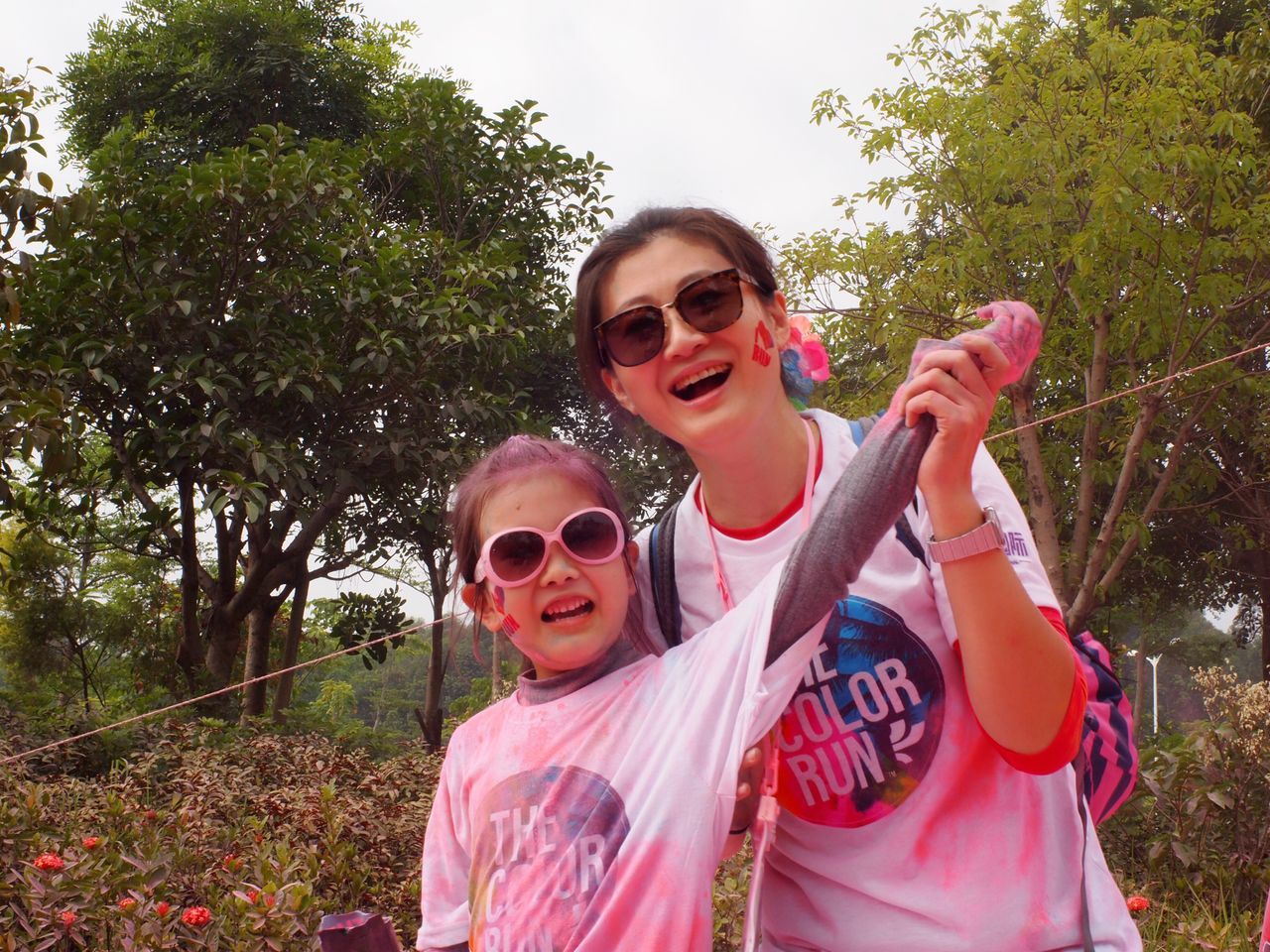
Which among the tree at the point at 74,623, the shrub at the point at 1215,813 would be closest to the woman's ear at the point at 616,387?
the shrub at the point at 1215,813

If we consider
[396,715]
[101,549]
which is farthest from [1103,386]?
[396,715]

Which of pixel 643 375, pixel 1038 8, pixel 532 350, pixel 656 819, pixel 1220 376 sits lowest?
pixel 656 819

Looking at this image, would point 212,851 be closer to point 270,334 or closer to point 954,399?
point 954,399

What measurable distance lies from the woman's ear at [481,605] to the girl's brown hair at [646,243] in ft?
1.06

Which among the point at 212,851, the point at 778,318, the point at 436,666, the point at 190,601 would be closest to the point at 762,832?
the point at 778,318

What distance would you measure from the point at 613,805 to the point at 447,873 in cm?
29

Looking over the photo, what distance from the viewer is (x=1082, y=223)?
6.15 m

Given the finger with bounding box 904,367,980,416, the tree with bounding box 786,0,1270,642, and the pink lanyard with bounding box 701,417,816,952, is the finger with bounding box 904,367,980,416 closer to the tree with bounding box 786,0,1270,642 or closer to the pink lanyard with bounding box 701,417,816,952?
the pink lanyard with bounding box 701,417,816,952

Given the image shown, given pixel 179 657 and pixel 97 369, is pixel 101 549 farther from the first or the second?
pixel 97 369

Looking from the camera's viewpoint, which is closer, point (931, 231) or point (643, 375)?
point (643, 375)

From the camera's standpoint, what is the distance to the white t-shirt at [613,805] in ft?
3.60

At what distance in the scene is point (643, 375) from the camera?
1354 mm

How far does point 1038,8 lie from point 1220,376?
8.04 ft

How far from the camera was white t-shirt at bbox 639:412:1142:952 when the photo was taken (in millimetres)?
1111
